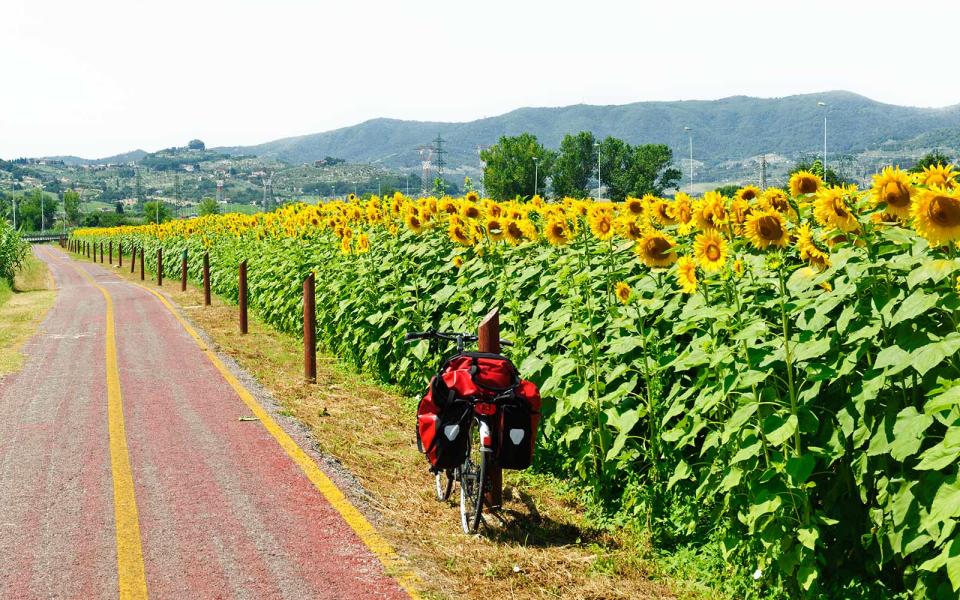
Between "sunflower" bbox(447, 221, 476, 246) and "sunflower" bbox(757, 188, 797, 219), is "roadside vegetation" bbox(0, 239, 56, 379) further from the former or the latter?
"sunflower" bbox(757, 188, 797, 219)

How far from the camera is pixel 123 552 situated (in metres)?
5.68

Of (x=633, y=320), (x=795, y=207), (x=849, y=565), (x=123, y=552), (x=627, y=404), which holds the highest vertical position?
(x=795, y=207)

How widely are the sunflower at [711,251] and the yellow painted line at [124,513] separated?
363 cm

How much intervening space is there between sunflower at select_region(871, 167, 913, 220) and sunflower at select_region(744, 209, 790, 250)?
0.48 metres

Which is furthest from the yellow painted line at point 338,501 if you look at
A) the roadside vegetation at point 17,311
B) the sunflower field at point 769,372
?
the roadside vegetation at point 17,311

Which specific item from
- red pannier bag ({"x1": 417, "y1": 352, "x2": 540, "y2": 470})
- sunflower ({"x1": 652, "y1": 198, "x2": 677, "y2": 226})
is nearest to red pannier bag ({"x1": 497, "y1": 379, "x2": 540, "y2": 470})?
red pannier bag ({"x1": 417, "y1": 352, "x2": 540, "y2": 470})

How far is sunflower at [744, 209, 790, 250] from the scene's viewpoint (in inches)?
171

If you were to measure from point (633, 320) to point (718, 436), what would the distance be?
1290mm

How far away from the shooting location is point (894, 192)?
155 inches


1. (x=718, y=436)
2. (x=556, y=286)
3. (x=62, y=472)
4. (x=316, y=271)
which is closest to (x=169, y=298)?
(x=316, y=271)

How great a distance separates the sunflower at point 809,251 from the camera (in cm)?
459

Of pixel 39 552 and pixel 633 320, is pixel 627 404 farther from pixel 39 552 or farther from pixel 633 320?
pixel 39 552

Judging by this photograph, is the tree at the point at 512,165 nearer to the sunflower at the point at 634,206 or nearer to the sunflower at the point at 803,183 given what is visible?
the sunflower at the point at 634,206

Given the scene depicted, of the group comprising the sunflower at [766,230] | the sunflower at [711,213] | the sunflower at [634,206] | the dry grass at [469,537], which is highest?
the sunflower at [634,206]
